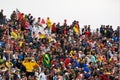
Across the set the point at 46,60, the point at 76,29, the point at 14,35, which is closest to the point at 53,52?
the point at 46,60

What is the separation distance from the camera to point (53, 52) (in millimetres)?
30719

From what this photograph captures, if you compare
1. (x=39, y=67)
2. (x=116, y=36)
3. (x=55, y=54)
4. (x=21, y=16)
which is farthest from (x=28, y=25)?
(x=116, y=36)

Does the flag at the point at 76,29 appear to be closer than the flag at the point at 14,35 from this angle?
No

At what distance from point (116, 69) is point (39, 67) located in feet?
19.3

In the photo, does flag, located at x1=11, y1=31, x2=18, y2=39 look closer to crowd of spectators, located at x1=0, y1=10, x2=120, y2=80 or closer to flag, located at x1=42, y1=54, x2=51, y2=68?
crowd of spectators, located at x1=0, y1=10, x2=120, y2=80

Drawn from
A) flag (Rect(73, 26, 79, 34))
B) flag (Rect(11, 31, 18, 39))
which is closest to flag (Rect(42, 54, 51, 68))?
flag (Rect(11, 31, 18, 39))

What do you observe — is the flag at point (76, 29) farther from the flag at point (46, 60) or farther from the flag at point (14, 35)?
the flag at point (14, 35)

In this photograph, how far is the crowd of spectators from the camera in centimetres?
2752

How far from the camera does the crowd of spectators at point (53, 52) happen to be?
27.5 metres

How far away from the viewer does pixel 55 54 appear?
30750mm

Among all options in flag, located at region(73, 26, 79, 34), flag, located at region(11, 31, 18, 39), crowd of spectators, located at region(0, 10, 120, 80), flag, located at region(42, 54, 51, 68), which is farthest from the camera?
flag, located at region(73, 26, 79, 34)

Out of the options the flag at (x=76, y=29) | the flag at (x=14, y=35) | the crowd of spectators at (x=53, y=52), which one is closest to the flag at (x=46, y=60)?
the crowd of spectators at (x=53, y=52)

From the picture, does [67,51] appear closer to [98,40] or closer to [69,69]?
[69,69]

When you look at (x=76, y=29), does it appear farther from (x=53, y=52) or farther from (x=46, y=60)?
(x=46, y=60)
